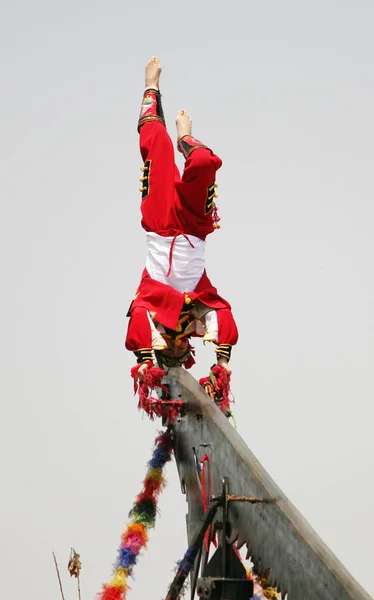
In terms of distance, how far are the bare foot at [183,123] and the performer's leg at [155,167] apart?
167mm

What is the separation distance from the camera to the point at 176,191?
816cm

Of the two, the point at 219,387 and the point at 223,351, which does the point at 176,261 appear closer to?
the point at 223,351

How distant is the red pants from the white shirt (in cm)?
7

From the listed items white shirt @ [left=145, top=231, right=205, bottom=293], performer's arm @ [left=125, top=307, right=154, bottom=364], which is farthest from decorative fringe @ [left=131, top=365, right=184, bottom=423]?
white shirt @ [left=145, top=231, right=205, bottom=293]

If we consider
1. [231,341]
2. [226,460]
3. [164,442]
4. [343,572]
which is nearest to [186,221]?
[231,341]

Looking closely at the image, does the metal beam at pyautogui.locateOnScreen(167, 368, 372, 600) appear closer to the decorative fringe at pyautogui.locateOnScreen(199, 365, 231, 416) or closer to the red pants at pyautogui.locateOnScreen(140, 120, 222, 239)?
the decorative fringe at pyautogui.locateOnScreen(199, 365, 231, 416)

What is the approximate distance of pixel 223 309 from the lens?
8.08 metres

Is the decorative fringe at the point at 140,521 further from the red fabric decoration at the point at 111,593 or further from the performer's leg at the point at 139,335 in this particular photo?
the performer's leg at the point at 139,335

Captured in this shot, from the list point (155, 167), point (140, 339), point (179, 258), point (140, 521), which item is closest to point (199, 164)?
point (155, 167)

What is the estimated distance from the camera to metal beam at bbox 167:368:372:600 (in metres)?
5.25

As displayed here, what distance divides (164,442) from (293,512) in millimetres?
2393

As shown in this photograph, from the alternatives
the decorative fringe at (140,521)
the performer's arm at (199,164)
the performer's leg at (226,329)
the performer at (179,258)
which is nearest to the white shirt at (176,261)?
the performer at (179,258)

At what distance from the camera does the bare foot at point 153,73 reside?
880 centimetres

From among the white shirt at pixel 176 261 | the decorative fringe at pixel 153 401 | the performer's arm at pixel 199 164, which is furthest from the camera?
the white shirt at pixel 176 261
